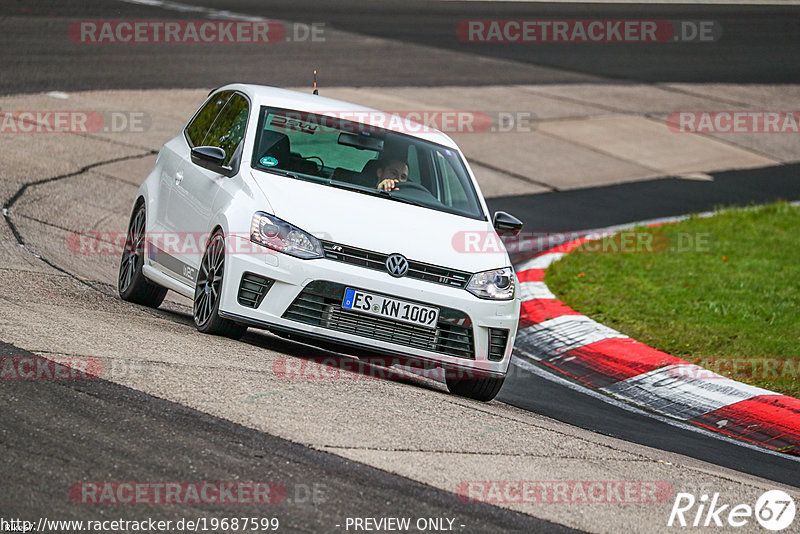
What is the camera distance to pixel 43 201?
456 inches

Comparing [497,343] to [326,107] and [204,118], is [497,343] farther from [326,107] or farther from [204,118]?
[204,118]

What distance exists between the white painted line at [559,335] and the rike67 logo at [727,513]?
12.8 feet

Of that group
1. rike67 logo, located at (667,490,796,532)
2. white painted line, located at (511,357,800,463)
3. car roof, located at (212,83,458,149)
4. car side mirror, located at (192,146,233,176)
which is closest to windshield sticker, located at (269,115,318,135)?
car roof, located at (212,83,458,149)

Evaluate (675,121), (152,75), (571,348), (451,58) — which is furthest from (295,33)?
(571,348)

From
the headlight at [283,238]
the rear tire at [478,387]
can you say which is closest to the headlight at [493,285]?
the rear tire at [478,387]

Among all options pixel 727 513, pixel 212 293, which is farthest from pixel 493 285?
pixel 727 513

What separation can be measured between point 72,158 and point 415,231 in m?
7.45

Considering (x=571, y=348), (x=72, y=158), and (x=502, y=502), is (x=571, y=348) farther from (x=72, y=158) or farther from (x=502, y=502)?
(x=72, y=158)

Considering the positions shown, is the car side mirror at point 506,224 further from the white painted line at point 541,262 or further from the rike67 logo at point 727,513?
the white painted line at point 541,262

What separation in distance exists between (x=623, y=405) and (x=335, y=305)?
8.51ft

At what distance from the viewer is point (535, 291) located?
11.2m

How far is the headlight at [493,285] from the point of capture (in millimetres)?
7180

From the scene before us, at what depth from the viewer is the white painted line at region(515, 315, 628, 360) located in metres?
9.66

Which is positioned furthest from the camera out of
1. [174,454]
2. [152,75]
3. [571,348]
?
[152,75]
